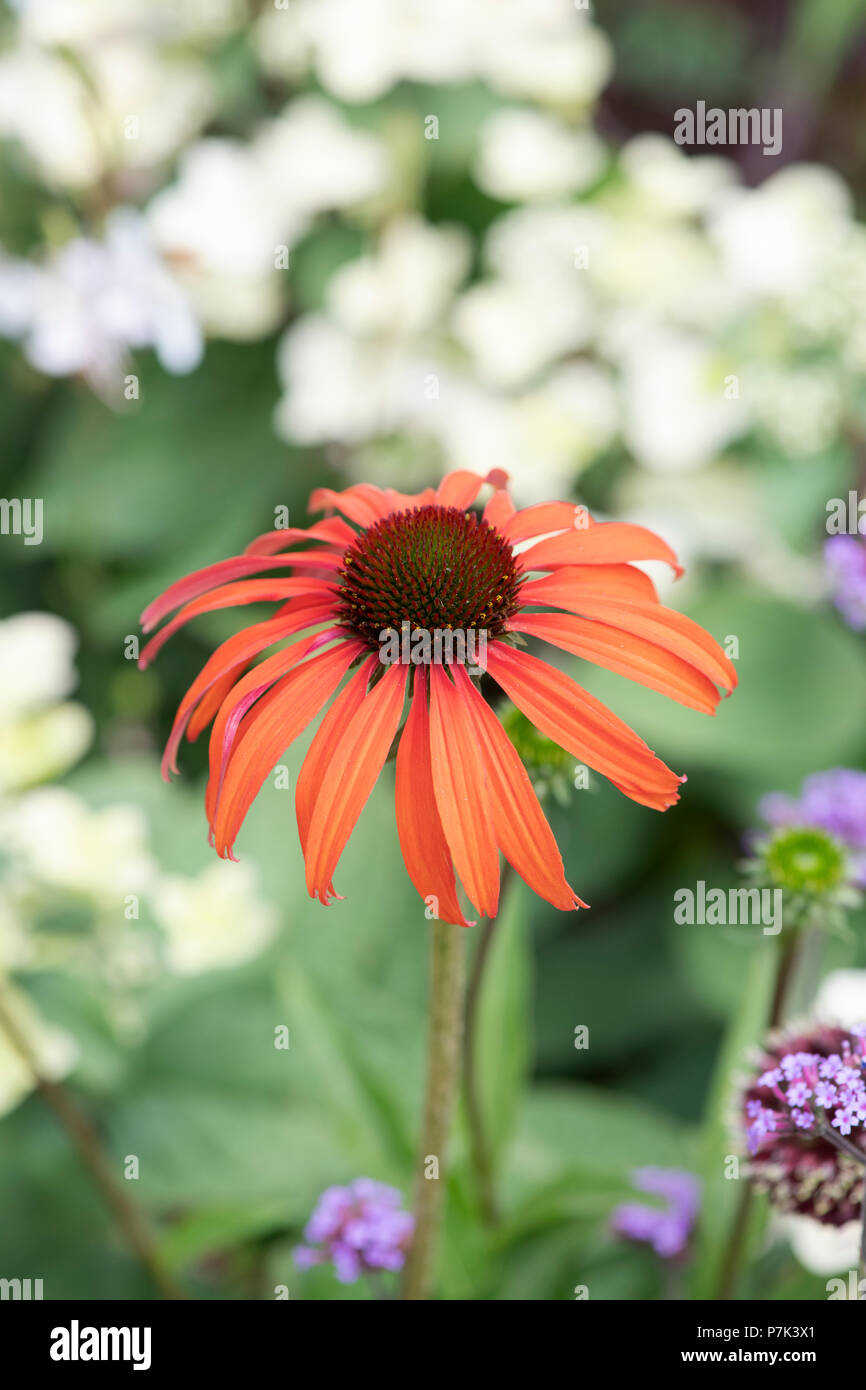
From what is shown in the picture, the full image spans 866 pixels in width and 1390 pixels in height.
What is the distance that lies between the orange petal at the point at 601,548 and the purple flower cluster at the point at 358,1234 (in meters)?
0.32

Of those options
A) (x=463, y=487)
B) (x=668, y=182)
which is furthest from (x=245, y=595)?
(x=668, y=182)

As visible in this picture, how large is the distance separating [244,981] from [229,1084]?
10 cm

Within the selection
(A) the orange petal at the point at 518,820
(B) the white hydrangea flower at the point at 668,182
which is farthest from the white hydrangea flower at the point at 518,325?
(A) the orange petal at the point at 518,820

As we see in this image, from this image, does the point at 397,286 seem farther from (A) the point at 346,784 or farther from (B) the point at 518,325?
(A) the point at 346,784

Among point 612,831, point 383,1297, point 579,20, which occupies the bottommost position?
point 383,1297

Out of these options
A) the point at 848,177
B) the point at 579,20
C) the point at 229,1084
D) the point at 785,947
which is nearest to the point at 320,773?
the point at 785,947

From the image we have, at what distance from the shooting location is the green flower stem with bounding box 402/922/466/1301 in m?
0.48

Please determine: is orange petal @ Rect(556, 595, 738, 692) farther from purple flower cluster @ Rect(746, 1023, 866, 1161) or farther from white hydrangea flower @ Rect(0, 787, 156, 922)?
white hydrangea flower @ Rect(0, 787, 156, 922)

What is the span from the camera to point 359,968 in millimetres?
1028

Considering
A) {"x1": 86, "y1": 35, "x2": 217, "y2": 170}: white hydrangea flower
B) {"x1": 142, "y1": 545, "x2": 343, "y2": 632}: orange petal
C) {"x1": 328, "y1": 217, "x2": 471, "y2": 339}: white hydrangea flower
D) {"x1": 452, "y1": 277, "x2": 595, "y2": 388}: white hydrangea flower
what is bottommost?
{"x1": 142, "y1": 545, "x2": 343, "y2": 632}: orange petal

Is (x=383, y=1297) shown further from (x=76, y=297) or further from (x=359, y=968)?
(x=76, y=297)

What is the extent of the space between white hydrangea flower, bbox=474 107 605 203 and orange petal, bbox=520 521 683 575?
2.92 feet

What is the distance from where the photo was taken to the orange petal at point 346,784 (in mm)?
406

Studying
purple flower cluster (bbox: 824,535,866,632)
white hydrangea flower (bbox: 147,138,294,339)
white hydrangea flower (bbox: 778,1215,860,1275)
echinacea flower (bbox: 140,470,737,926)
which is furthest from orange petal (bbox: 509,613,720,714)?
white hydrangea flower (bbox: 147,138,294,339)
